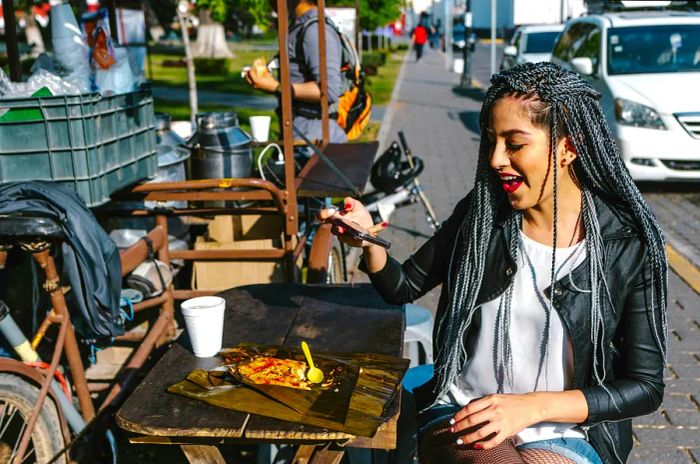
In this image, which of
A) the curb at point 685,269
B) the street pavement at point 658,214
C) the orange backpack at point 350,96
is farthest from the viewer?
the curb at point 685,269

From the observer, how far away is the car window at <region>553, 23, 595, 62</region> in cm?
1173

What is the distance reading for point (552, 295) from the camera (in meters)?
2.38

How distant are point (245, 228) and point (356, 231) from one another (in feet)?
9.12

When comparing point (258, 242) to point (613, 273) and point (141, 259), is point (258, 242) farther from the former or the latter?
point (613, 273)

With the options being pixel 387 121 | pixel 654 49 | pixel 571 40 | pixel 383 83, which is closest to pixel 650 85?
pixel 654 49

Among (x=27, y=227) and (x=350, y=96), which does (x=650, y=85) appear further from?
(x=27, y=227)

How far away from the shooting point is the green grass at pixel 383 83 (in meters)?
20.0

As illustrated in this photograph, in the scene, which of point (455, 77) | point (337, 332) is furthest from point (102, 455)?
point (455, 77)

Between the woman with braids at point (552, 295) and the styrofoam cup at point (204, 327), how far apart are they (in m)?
0.73

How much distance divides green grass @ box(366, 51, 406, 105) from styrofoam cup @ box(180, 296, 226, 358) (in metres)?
16.1

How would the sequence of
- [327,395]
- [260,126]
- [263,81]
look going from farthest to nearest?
[260,126] < [263,81] < [327,395]

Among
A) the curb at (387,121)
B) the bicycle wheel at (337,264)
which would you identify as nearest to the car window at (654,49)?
the curb at (387,121)

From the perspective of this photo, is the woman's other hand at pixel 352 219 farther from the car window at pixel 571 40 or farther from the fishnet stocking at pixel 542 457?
the car window at pixel 571 40

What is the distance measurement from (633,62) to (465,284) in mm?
8592
